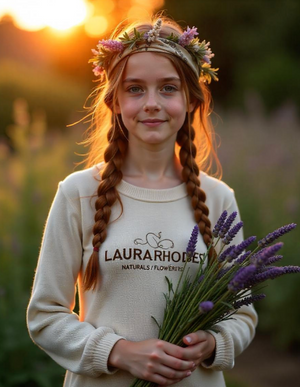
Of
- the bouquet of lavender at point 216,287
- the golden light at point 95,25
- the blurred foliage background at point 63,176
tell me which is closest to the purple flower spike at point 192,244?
the bouquet of lavender at point 216,287

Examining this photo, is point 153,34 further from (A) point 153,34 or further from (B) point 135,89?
(B) point 135,89

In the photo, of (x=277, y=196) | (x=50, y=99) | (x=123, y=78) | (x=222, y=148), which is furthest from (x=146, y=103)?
(x=50, y=99)

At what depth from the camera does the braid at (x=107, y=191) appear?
236cm

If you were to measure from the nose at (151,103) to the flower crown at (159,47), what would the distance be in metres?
0.20

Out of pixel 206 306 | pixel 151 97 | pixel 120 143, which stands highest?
pixel 151 97

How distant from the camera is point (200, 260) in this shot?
94.3 inches

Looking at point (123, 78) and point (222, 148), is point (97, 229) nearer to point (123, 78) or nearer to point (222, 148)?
point (123, 78)

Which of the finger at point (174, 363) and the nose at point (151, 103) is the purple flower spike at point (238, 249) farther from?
the nose at point (151, 103)

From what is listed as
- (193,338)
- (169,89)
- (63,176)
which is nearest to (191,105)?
(169,89)

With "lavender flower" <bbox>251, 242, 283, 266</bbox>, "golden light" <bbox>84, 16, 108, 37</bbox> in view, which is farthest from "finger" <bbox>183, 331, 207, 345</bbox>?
"golden light" <bbox>84, 16, 108, 37</bbox>

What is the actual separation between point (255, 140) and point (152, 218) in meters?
5.24

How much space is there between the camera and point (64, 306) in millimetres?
2430

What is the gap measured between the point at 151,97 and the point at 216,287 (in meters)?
0.82

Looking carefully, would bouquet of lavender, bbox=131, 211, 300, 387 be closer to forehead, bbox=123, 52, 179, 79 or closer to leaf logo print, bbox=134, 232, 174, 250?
leaf logo print, bbox=134, 232, 174, 250
